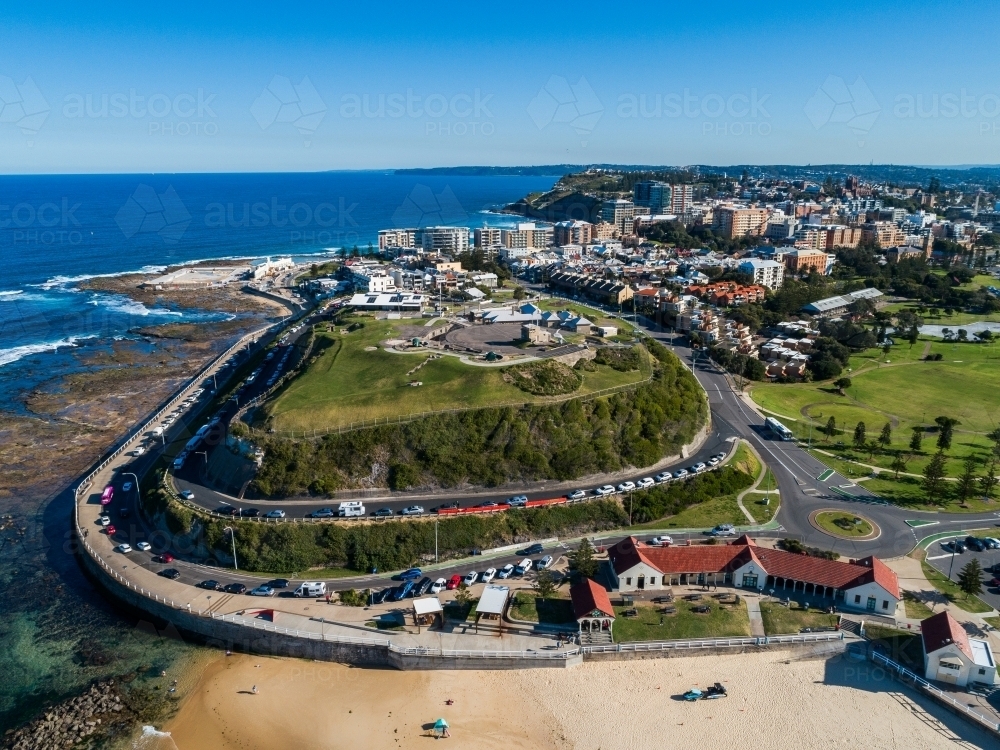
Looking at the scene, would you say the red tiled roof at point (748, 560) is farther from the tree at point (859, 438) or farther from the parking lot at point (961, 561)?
the tree at point (859, 438)

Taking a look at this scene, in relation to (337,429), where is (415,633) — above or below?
below

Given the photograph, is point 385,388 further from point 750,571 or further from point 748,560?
point 750,571

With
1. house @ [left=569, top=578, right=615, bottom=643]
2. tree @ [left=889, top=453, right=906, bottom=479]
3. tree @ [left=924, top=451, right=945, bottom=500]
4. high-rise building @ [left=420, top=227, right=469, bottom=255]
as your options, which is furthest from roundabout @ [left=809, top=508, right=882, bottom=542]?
high-rise building @ [left=420, top=227, right=469, bottom=255]

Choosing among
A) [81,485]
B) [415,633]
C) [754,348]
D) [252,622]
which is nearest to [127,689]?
[252,622]

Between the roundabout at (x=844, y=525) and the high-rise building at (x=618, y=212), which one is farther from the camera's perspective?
the high-rise building at (x=618, y=212)

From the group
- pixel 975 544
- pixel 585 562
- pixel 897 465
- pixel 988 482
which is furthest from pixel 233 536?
pixel 988 482

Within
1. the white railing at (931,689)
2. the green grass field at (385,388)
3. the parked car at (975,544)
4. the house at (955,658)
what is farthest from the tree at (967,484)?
the green grass field at (385,388)

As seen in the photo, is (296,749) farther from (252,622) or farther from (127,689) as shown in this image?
(127,689)
